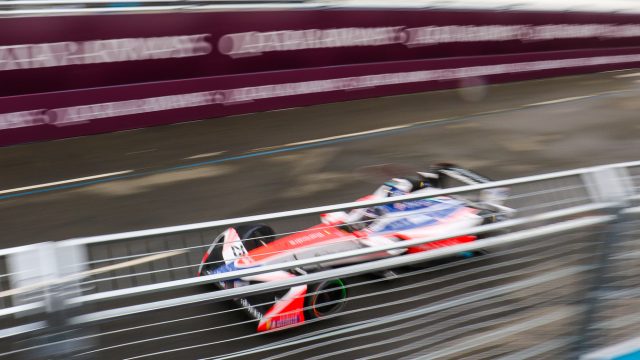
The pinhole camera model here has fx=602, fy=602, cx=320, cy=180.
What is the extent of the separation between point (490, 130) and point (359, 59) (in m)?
3.56

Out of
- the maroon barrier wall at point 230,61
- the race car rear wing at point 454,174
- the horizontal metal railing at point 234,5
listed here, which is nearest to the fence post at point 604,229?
the race car rear wing at point 454,174

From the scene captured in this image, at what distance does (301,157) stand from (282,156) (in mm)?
308

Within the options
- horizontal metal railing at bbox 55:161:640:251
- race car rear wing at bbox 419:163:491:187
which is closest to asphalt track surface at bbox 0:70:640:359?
race car rear wing at bbox 419:163:491:187

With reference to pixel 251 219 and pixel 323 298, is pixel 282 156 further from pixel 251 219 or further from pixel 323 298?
pixel 251 219

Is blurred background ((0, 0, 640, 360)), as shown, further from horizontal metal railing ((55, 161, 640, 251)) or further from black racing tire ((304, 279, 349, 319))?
black racing tire ((304, 279, 349, 319))

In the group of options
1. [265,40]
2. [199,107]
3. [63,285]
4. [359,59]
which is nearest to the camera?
[63,285]

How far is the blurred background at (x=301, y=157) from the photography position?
2711 millimetres

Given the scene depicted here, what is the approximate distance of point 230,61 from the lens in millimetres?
11750

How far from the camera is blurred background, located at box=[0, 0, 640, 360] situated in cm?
271

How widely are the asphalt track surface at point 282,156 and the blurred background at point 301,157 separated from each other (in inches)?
1.9

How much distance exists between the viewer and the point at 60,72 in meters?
9.95

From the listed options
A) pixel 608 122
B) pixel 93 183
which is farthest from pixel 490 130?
pixel 93 183

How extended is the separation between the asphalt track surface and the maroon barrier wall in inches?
16.0

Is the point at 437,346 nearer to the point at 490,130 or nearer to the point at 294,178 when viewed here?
the point at 294,178
